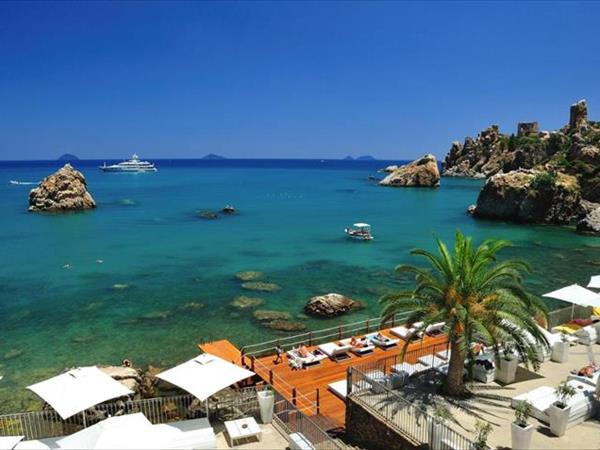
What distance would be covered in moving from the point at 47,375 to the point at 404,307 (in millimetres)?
16119

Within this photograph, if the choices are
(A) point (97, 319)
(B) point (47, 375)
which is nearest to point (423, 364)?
(B) point (47, 375)

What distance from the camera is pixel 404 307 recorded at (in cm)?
1275

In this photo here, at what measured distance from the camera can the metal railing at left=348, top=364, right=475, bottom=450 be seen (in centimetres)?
968

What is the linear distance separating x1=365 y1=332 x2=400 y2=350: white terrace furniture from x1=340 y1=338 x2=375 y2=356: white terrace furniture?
0.87 ft

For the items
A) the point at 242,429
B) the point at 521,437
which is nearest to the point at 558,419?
the point at 521,437

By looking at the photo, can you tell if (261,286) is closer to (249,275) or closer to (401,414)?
(249,275)

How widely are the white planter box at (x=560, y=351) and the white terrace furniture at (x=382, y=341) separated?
6.14m

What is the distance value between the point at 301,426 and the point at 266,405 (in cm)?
107

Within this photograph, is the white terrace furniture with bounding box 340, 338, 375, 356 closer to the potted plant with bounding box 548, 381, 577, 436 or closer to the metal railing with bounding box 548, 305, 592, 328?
the metal railing with bounding box 548, 305, 592, 328

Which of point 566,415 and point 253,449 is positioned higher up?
point 566,415

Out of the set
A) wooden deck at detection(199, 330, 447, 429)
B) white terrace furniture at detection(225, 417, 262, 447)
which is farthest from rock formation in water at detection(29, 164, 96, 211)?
white terrace furniture at detection(225, 417, 262, 447)

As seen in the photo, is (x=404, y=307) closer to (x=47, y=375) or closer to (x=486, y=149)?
(x=47, y=375)

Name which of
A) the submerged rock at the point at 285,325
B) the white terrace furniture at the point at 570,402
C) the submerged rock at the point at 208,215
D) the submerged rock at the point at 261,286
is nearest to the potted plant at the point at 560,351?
the white terrace furniture at the point at 570,402

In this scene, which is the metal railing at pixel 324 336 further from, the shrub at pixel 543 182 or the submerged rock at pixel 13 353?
the shrub at pixel 543 182
